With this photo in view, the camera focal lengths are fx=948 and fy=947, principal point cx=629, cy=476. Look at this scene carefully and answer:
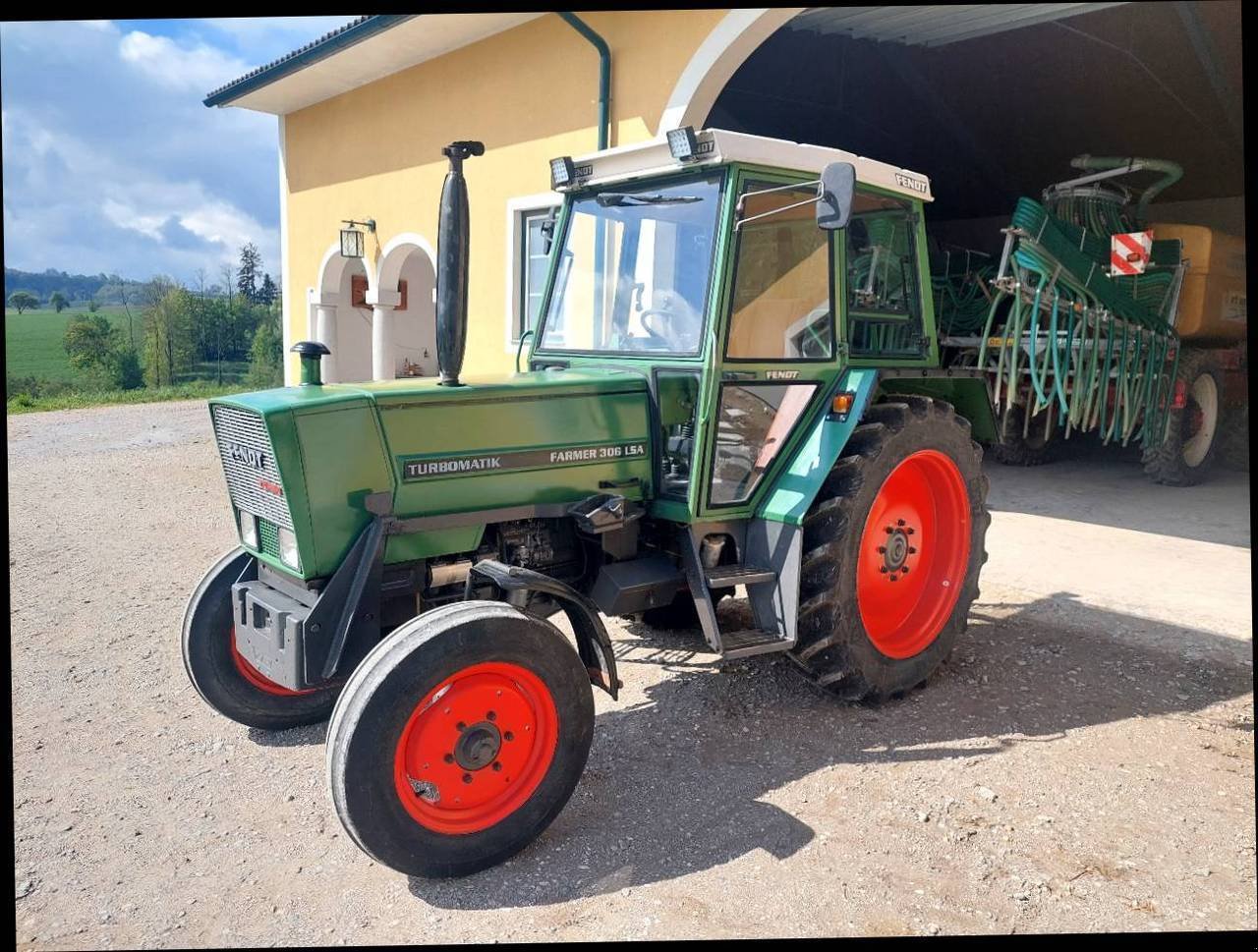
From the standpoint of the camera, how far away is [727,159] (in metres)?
3.38

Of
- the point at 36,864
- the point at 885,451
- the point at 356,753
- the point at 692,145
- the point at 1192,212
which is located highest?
the point at 1192,212

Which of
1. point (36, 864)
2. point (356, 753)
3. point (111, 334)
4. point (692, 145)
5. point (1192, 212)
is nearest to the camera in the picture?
point (356, 753)

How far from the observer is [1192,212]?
45.1ft

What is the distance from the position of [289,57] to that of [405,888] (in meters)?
10.9

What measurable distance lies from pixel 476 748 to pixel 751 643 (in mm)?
1197

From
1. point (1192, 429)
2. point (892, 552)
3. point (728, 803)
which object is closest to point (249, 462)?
point (728, 803)

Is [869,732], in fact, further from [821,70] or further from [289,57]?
[289,57]

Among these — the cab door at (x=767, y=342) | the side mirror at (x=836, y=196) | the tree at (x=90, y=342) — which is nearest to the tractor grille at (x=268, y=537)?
the cab door at (x=767, y=342)

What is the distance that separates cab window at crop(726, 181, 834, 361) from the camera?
350 centimetres

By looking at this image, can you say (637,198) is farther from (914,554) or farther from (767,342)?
(914,554)

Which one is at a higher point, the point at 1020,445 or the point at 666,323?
the point at 666,323

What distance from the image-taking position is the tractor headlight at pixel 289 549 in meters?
3.08

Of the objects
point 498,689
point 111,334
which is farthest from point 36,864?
point 111,334

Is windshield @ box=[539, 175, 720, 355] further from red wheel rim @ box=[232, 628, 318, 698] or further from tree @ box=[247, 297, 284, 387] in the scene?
tree @ box=[247, 297, 284, 387]
